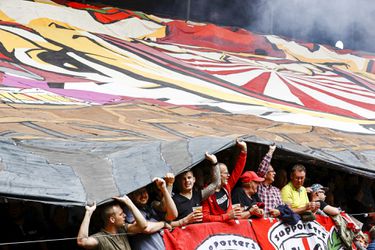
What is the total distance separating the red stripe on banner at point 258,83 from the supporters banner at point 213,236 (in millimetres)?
4415

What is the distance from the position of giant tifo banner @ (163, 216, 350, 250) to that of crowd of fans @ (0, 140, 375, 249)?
73 millimetres

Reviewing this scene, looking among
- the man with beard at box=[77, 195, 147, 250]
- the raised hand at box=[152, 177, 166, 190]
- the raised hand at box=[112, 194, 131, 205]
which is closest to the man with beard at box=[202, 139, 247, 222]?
the raised hand at box=[152, 177, 166, 190]

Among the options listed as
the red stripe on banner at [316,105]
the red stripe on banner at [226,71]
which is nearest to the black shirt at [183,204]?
the red stripe on banner at [316,105]

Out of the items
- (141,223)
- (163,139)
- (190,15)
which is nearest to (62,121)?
(163,139)

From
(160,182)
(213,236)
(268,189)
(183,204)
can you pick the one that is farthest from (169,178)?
(268,189)

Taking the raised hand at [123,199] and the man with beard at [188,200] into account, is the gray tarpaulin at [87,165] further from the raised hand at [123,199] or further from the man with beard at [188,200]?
the man with beard at [188,200]

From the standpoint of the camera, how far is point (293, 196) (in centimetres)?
812

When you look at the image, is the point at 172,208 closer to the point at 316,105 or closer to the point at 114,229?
the point at 114,229

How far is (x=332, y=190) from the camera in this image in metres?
9.70

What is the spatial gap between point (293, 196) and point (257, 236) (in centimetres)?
81

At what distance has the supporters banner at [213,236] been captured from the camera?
6789mm

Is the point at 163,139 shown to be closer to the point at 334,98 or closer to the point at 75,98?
the point at 75,98

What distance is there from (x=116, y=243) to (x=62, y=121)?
1485mm

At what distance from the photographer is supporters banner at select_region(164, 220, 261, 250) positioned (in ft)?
22.3
